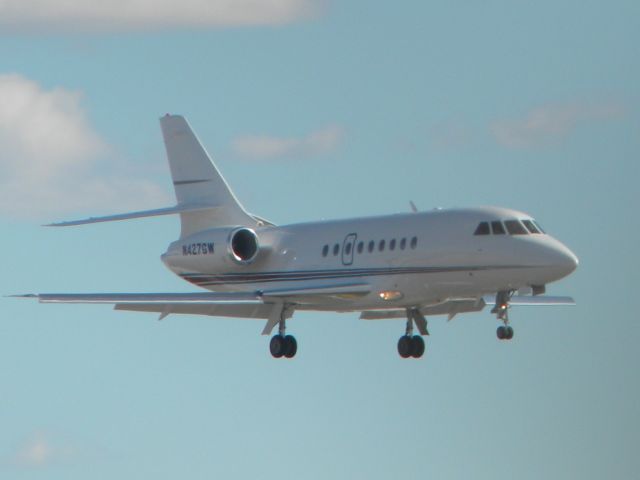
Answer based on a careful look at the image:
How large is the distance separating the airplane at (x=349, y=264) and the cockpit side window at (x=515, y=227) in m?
0.02

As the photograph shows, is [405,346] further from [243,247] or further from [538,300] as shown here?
[243,247]

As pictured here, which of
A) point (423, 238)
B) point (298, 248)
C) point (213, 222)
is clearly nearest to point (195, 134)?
point (213, 222)

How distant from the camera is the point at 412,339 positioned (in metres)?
58.1

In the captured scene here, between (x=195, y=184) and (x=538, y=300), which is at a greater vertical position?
(x=195, y=184)

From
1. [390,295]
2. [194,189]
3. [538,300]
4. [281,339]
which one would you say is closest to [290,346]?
[281,339]

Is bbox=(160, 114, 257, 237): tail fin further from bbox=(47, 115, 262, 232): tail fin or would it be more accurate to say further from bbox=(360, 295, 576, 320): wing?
bbox=(360, 295, 576, 320): wing

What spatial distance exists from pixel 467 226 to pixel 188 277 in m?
10.6

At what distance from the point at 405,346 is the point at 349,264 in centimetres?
307

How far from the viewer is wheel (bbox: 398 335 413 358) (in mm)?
58000

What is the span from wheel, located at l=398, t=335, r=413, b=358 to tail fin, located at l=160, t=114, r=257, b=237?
7.08 meters

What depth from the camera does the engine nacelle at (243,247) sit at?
59.7 metres

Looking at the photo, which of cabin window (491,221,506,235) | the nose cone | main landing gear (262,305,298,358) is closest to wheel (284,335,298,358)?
main landing gear (262,305,298,358)

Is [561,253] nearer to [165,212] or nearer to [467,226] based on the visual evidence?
[467,226]

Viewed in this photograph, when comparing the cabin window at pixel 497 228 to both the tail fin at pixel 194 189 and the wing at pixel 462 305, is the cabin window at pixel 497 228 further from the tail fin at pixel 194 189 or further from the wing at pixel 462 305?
the tail fin at pixel 194 189
